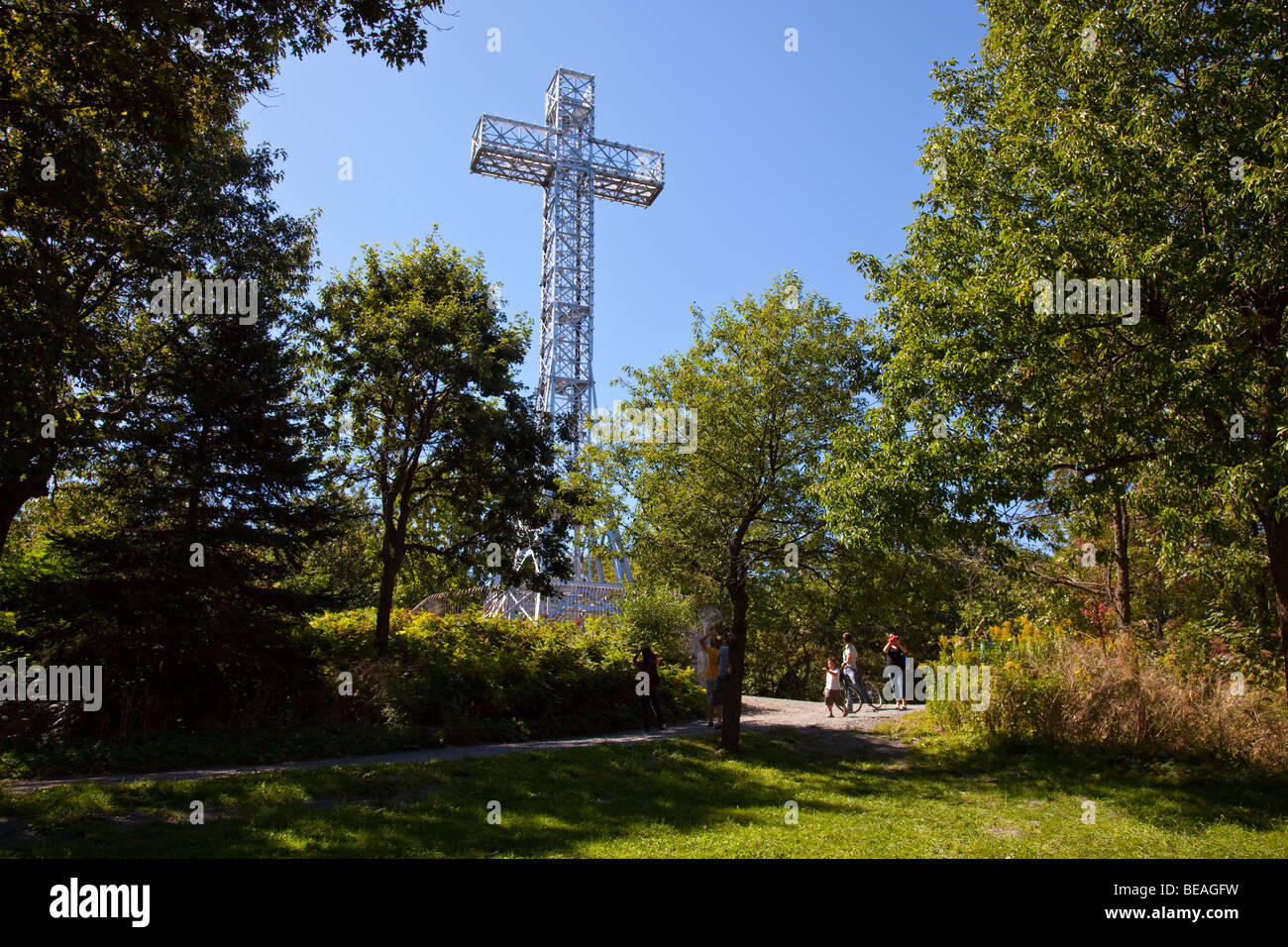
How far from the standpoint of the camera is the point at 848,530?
34.8 ft

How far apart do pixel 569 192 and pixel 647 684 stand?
2380 cm

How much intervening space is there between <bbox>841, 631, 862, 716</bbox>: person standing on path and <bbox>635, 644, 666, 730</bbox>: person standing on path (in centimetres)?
425

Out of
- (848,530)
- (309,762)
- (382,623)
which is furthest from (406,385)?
(848,530)

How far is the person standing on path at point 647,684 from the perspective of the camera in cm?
1567

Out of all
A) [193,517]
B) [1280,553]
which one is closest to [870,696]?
[1280,553]

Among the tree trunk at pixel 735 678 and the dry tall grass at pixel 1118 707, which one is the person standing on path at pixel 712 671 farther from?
the dry tall grass at pixel 1118 707

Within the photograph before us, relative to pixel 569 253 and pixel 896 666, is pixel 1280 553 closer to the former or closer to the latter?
pixel 896 666

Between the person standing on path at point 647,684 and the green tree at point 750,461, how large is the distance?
2.25 m

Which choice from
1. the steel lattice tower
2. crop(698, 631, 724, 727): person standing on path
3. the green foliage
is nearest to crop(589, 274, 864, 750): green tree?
crop(698, 631, 724, 727): person standing on path

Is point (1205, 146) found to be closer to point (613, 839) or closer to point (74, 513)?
point (613, 839)

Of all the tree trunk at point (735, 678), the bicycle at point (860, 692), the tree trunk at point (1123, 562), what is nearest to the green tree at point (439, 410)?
the tree trunk at point (735, 678)

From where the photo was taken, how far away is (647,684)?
15672mm

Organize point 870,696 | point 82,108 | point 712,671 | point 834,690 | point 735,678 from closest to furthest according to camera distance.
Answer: point 82,108, point 735,678, point 712,671, point 834,690, point 870,696
